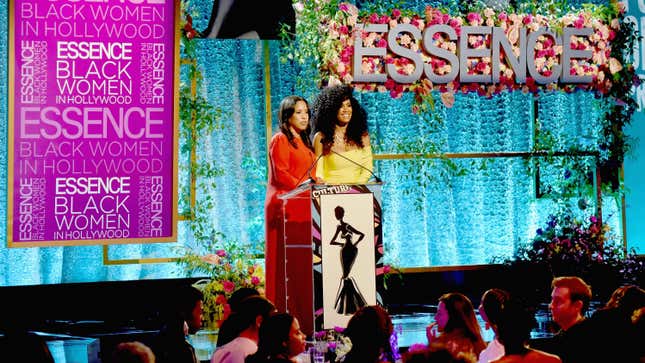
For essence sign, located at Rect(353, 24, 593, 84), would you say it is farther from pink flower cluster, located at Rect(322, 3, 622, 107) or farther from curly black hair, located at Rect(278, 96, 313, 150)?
curly black hair, located at Rect(278, 96, 313, 150)

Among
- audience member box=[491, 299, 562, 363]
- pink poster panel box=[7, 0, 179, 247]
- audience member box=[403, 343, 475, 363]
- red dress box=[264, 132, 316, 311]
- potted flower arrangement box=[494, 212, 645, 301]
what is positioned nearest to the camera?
audience member box=[403, 343, 475, 363]

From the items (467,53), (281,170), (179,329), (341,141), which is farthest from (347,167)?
(179,329)

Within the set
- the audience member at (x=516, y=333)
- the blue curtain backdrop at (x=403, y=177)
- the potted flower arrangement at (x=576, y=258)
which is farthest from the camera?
the potted flower arrangement at (x=576, y=258)

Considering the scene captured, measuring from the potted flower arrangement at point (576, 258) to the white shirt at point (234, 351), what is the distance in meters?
4.98

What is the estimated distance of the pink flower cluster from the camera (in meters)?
8.09

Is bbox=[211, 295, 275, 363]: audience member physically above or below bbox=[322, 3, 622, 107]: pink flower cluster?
below

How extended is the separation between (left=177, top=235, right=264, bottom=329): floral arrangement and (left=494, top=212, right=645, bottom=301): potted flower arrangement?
2601mm

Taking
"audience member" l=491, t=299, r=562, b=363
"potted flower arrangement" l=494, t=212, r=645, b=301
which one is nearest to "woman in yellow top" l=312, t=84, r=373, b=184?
"potted flower arrangement" l=494, t=212, r=645, b=301

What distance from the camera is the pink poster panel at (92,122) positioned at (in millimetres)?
7012

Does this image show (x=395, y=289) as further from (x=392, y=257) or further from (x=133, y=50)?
(x=133, y=50)

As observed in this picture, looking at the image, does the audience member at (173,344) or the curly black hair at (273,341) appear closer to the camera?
the curly black hair at (273,341)

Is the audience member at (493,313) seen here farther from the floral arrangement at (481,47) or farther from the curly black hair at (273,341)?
the floral arrangement at (481,47)

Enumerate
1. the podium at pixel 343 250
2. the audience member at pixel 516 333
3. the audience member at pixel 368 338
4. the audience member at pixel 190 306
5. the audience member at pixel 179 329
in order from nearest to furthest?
the audience member at pixel 368 338 → the audience member at pixel 516 333 → the audience member at pixel 179 329 → the audience member at pixel 190 306 → the podium at pixel 343 250

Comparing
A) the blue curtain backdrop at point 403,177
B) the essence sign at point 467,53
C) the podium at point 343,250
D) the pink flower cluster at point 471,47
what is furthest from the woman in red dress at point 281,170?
the podium at point 343,250
